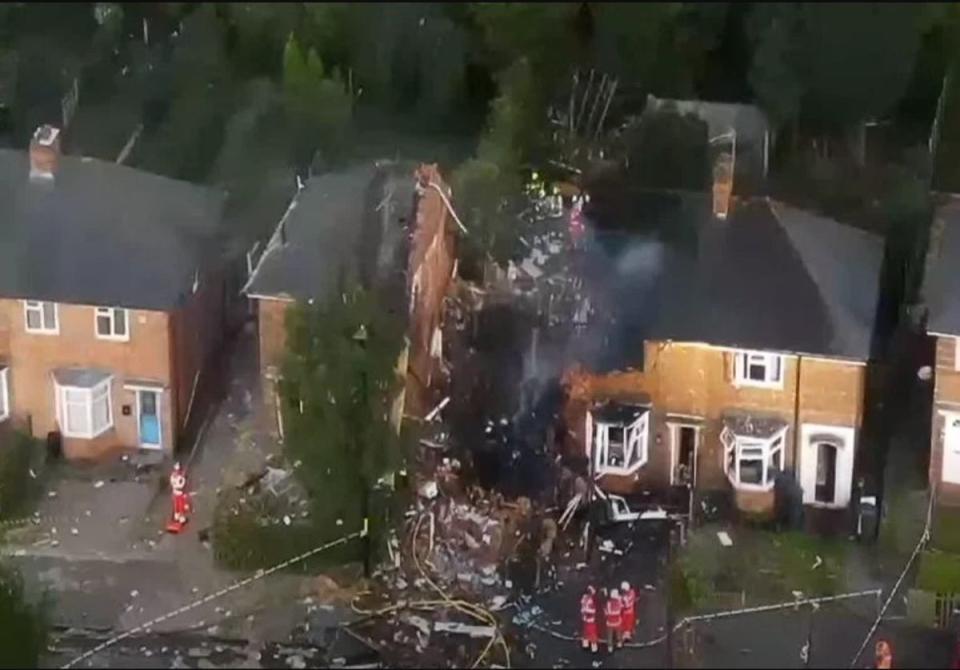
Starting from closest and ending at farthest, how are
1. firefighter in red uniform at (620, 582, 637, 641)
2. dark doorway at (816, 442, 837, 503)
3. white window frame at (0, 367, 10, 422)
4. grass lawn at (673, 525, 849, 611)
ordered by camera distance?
firefighter in red uniform at (620, 582, 637, 641)
grass lawn at (673, 525, 849, 611)
dark doorway at (816, 442, 837, 503)
white window frame at (0, 367, 10, 422)

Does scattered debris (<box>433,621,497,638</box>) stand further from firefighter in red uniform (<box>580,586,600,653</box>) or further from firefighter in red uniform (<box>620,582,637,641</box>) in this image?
firefighter in red uniform (<box>620,582,637,641</box>)

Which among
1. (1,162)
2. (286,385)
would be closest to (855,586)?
(286,385)

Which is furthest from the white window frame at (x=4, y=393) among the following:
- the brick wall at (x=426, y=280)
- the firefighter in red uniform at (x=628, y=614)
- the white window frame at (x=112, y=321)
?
the firefighter in red uniform at (x=628, y=614)

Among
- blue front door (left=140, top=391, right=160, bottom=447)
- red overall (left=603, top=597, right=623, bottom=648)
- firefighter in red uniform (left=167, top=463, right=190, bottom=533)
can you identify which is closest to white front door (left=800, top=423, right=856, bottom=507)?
red overall (left=603, top=597, right=623, bottom=648)

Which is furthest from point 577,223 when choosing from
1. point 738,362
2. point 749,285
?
point 738,362

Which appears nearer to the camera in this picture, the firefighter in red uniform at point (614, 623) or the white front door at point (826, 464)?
the firefighter in red uniform at point (614, 623)

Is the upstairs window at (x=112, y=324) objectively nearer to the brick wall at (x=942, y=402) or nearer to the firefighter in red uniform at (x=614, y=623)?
the firefighter in red uniform at (x=614, y=623)
